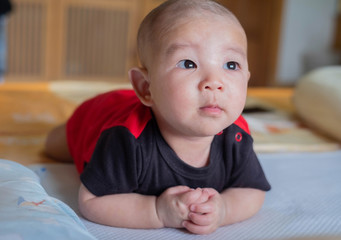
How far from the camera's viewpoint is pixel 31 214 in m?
0.61

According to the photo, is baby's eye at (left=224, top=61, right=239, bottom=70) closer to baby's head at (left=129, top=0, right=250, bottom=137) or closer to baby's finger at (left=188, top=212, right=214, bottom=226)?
baby's head at (left=129, top=0, right=250, bottom=137)

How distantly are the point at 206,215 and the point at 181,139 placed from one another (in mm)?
144

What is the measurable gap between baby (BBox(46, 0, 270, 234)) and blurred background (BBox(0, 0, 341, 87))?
7.99ft

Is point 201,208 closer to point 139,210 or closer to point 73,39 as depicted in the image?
point 139,210

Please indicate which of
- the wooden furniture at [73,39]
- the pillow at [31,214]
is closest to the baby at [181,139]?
the pillow at [31,214]

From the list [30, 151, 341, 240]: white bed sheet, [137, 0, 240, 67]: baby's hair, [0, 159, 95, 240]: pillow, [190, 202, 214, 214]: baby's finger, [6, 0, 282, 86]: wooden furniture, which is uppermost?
[137, 0, 240, 67]: baby's hair

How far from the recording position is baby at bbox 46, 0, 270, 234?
28.2 inches

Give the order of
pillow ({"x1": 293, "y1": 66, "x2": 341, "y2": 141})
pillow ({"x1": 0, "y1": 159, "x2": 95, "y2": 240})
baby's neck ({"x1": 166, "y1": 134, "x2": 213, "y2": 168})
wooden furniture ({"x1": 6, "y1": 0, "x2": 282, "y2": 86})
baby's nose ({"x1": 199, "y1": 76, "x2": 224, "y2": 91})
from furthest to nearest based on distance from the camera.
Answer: wooden furniture ({"x1": 6, "y1": 0, "x2": 282, "y2": 86}) < pillow ({"x1": 293, "y1": 66, "x2": 341, "y2": 141}) < baby's neck ({"x1": 166, "y1": 134, "x2": 213, "y2": 168}) < baby's nose ({"x1": 199, "y1": 76, "x2": 224, "y2": 91}) < pillow ({"x1": 0, "y1": 159, "x2": 95, "y2": 240})

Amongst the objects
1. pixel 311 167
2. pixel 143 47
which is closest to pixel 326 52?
pixel 311 167

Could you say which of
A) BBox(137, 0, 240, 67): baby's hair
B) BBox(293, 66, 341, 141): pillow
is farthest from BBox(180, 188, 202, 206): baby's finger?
BBox(293, 66, 341, 141): pillow

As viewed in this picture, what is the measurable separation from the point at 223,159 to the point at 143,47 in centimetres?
27

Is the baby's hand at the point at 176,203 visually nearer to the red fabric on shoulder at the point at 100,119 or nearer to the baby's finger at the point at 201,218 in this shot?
the baby's finger at the point at 201,218

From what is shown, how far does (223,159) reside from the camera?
0.87 m

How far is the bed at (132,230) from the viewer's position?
637 millimetres
